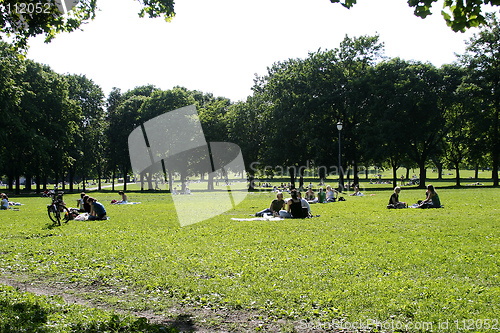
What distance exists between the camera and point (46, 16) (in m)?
9.76

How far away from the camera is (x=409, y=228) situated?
12.7m

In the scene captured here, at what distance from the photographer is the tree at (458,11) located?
6.40 metres

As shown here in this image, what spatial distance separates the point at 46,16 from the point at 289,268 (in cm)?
829

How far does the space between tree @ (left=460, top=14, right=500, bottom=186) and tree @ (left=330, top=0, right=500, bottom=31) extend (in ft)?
147

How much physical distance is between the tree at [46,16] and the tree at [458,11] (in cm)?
568

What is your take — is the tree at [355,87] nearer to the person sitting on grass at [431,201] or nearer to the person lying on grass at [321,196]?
the person lying on grass at [321,196]

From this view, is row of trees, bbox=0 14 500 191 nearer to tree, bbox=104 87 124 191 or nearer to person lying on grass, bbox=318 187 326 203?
tree, bbox=104 87 124 191

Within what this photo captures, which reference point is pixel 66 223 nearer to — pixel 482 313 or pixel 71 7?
pixel 71 7

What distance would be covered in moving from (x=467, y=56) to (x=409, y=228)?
4402cm

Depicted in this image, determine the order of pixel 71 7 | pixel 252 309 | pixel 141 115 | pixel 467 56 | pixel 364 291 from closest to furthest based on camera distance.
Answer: pixel 252 309 → pixel 364 291 → pixel 71 7 → pixel 467 56 → pixel 141 115

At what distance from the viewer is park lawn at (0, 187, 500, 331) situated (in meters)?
5.57

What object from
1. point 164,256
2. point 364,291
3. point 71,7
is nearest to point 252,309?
point 364,291

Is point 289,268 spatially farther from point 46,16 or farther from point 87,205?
point 87,205

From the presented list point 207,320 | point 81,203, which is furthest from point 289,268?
point 81,203
